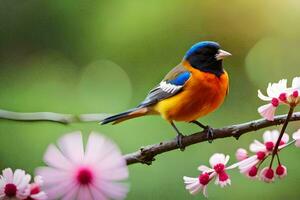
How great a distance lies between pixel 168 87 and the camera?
0.90m

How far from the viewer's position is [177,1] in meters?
1.03

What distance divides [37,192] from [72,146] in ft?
0.36

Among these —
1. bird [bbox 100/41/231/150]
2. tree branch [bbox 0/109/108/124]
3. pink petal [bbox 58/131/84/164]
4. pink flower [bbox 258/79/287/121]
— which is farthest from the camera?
bird [bbox 100/41/231/150]

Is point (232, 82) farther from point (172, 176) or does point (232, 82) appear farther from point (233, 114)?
point (172, 176)

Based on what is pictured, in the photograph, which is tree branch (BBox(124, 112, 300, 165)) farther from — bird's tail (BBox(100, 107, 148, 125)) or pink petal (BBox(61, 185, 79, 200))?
bird's tail (BBox(100, 107, 148, 125))

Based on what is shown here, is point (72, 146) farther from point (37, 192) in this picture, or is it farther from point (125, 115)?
point (125, 115)

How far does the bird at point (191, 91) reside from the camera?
85cm

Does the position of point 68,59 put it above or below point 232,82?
above

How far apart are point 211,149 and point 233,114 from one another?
82 mm

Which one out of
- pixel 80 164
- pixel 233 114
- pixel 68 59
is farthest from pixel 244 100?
pixel 80 164

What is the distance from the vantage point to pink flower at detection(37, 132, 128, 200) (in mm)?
526

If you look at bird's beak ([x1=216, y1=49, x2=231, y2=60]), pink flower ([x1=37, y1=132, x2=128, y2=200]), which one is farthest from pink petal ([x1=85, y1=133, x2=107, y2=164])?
bird's beak ([x1=216, y1=49, x2=231, y2=60])

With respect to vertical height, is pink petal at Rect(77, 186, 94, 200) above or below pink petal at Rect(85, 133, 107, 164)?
below

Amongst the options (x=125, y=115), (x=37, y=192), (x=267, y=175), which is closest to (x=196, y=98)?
(x=125, y=115)
